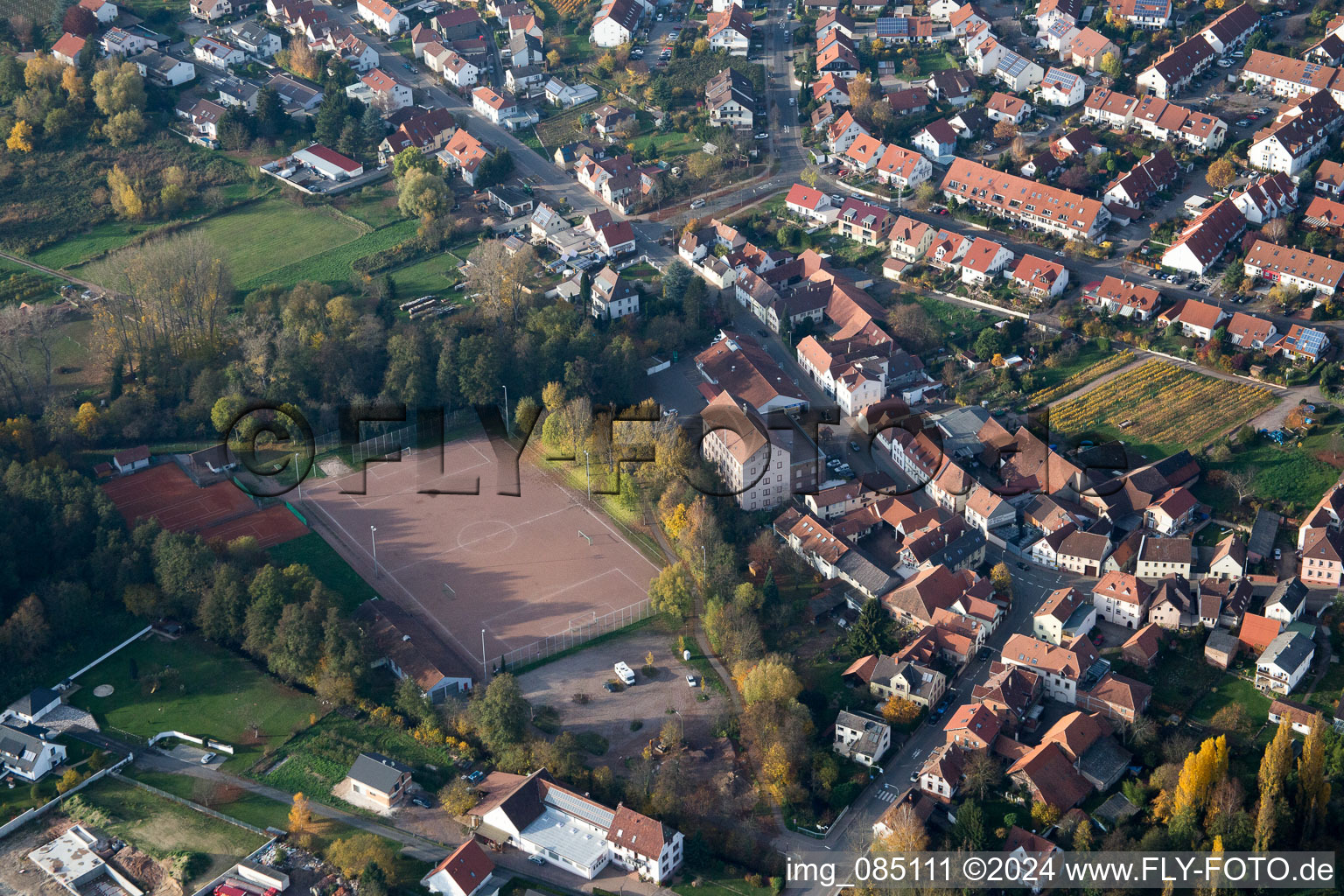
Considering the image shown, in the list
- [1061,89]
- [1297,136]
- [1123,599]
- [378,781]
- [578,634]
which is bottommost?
[578,634]

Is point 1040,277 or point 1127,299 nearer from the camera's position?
point 1127,299

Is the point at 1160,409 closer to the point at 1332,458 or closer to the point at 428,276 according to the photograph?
the point at 1332,458

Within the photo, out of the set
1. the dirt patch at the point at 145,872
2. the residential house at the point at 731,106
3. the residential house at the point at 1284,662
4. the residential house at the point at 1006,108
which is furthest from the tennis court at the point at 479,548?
the residential house at the point at 1006,108

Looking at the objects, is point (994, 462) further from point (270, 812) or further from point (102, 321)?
point (102, 321)

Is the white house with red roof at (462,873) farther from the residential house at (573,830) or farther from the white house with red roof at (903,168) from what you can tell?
the white house with red roof at (903,168)

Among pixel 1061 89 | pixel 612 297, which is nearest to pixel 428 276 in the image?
pixel 612 297

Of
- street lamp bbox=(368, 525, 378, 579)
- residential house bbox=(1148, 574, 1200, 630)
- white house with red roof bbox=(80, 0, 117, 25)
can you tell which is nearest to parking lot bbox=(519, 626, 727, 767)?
street lamp bbox=(368, 525, 378, 579)
